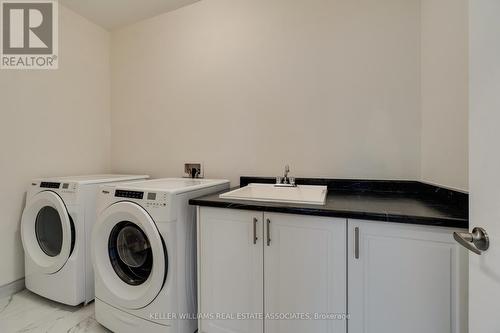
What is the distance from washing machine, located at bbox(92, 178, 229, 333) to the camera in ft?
4.22

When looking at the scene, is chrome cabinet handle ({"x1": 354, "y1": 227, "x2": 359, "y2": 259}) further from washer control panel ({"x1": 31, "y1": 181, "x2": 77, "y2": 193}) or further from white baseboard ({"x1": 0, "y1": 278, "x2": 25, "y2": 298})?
white baseboard ({"x1": 0, "y1": 278, "x2": 25, "y2": 298})

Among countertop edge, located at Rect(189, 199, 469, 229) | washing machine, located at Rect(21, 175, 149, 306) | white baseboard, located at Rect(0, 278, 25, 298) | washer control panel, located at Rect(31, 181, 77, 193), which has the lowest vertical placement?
white baseboard, located at Rect(0, 278, 25, 298)

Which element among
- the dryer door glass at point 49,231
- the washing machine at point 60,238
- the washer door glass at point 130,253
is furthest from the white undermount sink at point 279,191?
the dryer door glass at point 49,231

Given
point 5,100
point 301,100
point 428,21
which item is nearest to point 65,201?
point 5,100

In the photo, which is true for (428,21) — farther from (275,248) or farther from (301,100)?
(275,248)

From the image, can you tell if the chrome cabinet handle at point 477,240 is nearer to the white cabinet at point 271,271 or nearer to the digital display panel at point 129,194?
the white cabinet at point 271,271

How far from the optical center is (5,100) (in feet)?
5.96

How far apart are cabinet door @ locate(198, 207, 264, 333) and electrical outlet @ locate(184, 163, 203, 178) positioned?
832 mm

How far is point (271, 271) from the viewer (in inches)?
46.6

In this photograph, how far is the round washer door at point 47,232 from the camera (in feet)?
5.52

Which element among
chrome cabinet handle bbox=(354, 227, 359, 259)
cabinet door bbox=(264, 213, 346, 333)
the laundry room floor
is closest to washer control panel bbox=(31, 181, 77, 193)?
the laundry room floor

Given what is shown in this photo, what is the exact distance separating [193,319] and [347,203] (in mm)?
1168

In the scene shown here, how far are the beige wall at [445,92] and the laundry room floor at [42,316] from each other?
90.4 inches

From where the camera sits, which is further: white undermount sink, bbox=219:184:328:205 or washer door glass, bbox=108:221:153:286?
white undermount sink, bbox=219:184:328:205
